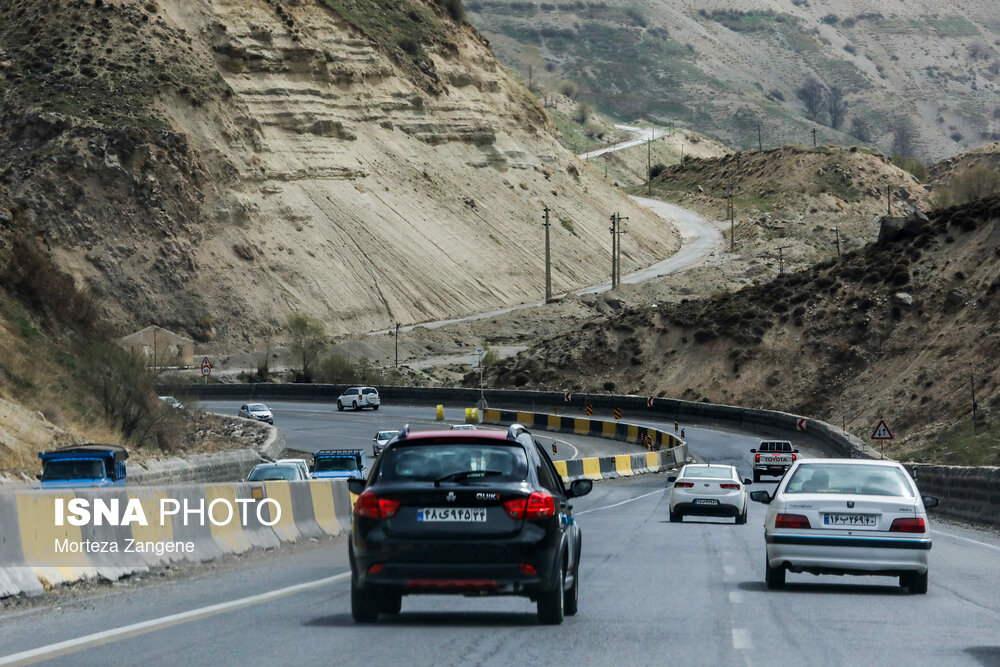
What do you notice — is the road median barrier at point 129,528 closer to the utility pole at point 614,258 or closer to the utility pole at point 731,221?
the utility pole at point 614,258

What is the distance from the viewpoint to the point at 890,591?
14.7m

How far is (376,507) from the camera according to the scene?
34.9 feet

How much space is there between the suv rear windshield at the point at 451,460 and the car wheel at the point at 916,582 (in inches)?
206

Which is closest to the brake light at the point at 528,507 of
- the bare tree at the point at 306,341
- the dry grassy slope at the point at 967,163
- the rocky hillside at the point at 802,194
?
the bare tree at the point at 306,341

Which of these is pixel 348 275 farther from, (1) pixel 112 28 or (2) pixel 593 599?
(2) pixel 593 599

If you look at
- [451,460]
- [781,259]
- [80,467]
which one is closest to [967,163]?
[781,259]

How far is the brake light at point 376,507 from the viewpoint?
34.8 ft

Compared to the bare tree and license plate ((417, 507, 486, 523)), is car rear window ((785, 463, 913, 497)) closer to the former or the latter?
license plate ((417, 507, 486, 523))

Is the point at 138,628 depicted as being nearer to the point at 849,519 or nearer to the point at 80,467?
the point at 849,519

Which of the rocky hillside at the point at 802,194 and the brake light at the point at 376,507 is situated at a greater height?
the rocky hillside at the point at 802,194

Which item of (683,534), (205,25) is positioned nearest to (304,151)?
(205,25)

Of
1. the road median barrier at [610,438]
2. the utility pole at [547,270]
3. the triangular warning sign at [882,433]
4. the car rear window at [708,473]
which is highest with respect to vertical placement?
the utility pole at [547,270]

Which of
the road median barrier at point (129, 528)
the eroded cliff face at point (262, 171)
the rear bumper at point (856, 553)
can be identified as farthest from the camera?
the eroded cliff face at point (262, 171)

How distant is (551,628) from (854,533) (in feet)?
13.7
